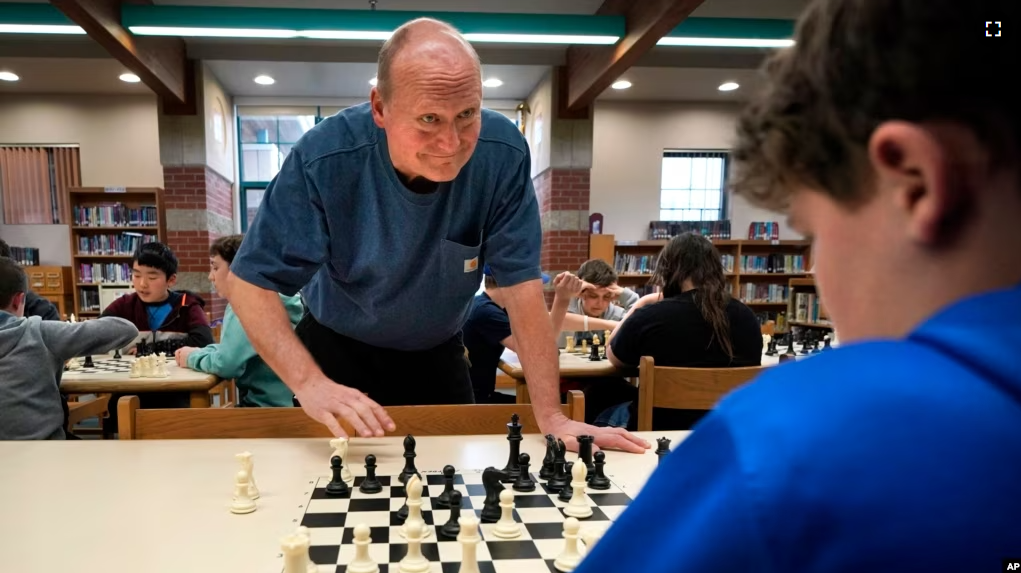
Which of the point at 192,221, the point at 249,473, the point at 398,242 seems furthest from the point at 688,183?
the point at 249,473

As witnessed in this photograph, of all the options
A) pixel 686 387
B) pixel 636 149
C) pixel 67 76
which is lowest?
pixel 686 387

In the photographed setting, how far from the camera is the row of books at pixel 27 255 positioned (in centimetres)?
770

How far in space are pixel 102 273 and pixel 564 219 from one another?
6.05 m

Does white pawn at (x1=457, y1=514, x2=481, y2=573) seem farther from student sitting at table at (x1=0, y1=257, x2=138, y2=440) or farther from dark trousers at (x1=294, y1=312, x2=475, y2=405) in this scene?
student sitting at table at (x1=0, y1=257, x2=138, y2=440)

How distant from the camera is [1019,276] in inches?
15.2

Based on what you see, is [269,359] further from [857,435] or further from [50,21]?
[50,21]

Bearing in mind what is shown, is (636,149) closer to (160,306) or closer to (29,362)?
(160,306)

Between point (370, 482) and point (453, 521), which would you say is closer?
point (453, 521)

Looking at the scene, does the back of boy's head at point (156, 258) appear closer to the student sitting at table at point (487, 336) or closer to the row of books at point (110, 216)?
the student sitting at table at point (487, 336)

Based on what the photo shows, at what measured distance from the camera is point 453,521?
3.61 feet

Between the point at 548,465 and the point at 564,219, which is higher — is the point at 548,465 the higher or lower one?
the lower one

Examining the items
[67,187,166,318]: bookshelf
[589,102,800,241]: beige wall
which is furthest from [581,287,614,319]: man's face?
[67,187,166,318]: bookshelf

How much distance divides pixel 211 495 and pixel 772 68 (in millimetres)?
1269

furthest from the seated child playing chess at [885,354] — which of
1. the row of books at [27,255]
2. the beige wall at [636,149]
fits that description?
the row of books at [27,255]
